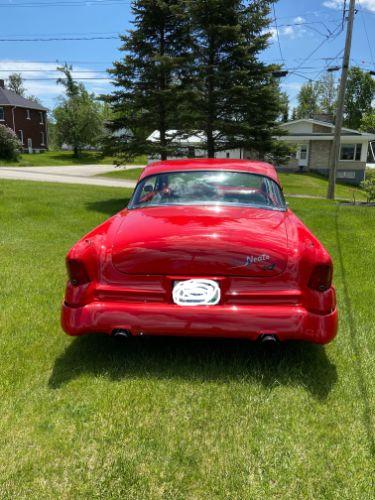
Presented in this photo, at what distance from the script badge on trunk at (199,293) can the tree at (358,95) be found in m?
84.2

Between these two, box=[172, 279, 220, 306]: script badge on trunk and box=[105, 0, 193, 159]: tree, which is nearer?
box=[172, 279, 220, 306]: script badge on trunk

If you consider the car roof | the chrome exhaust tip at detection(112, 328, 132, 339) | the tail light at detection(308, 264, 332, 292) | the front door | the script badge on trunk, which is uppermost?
the car roof

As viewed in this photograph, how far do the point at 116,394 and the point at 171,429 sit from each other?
0.52 meters

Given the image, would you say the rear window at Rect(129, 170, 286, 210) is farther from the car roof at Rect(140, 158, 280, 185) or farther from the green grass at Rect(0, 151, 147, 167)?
the green grass at Rect(0, 151, 147, 167)

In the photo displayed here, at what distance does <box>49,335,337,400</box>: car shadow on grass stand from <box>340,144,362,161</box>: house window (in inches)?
1527

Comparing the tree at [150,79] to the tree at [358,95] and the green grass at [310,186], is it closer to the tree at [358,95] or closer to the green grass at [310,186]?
the green grass at [310,186]

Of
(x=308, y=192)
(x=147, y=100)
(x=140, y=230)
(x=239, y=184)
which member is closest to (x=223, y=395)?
(x=140, y=230)

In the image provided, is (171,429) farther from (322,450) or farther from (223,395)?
(322,450)

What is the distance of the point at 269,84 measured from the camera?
13125 mm

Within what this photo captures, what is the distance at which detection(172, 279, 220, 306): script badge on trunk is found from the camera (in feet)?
9.99

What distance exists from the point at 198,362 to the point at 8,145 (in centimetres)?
3636

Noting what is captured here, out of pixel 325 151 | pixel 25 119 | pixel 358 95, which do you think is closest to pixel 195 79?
pixel 325 151

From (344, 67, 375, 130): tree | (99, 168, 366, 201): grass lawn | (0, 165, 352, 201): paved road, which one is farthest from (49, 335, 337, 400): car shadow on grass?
(344, 67, 375, 130): tree

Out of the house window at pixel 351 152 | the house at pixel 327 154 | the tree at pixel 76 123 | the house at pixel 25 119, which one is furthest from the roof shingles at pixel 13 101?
the house window at pixel 351 152
